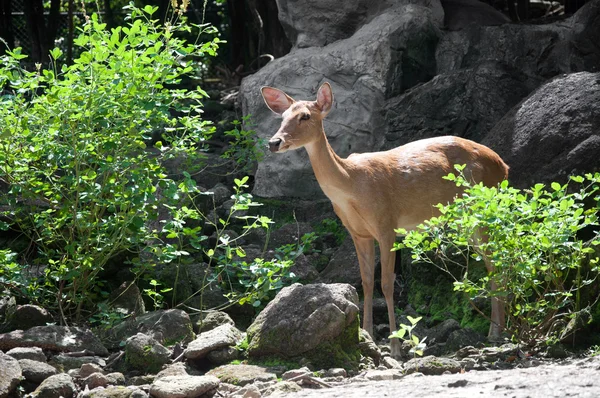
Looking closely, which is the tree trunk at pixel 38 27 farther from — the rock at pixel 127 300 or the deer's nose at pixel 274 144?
the deer's nose at pixel 274 144

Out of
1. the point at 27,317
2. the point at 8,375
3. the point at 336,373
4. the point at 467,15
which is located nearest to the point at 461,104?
the point at 467,15

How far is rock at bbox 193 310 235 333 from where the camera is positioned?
7.94m

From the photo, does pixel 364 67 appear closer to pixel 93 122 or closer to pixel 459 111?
pixel 459 111

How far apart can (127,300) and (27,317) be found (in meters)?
0.94

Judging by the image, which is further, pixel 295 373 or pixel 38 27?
pixel 38 27

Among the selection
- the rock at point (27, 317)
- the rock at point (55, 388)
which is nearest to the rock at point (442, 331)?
the rock at point (55, 388)

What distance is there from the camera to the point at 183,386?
6.25 meters

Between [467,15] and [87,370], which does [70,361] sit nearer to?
[87,370]

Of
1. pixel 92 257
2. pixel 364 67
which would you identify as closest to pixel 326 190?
pixel 92 257

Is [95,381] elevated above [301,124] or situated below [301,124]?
below

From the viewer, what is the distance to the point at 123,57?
7.53 meters

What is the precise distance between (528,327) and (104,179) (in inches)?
138

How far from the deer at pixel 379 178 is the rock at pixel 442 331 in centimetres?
31

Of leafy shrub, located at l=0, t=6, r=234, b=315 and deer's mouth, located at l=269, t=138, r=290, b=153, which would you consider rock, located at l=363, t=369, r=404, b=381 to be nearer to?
leafy shrub, located at l=0, t=6, r=234, b=315
